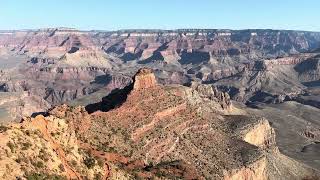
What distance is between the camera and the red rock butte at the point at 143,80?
127375mm

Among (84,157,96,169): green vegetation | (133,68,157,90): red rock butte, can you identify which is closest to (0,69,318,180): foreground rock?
(84,157,96,169): green vegetation

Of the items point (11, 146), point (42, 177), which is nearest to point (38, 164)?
point (42, 177)

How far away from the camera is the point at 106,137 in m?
99.4

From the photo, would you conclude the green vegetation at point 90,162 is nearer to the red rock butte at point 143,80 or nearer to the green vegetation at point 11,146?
the green vegetation at point 11,146

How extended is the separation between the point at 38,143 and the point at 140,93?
206 feet

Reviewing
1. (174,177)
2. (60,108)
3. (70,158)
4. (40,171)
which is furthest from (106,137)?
(40,171)

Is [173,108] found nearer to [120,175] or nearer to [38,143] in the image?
[120,175]

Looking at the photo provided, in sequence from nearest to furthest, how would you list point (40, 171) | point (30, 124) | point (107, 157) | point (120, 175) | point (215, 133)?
point (40, 171), point (30, 124), point (120, 175), point (107, 157), point (215, 133)

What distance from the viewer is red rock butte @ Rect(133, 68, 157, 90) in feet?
418

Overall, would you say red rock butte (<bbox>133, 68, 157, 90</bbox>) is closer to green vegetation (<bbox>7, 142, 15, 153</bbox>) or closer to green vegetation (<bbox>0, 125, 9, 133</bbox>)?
green vegetation (<bbox>0, 125, 9, 133</bbox>)

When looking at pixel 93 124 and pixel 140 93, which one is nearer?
pixel 93 124

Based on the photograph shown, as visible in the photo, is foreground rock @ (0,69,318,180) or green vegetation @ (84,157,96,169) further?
green vegetation @ (84,157,96,169)

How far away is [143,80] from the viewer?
128m

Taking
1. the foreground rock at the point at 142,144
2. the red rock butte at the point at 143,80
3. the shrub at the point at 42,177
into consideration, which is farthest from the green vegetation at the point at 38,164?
the red rock butte at the point at 143,80
